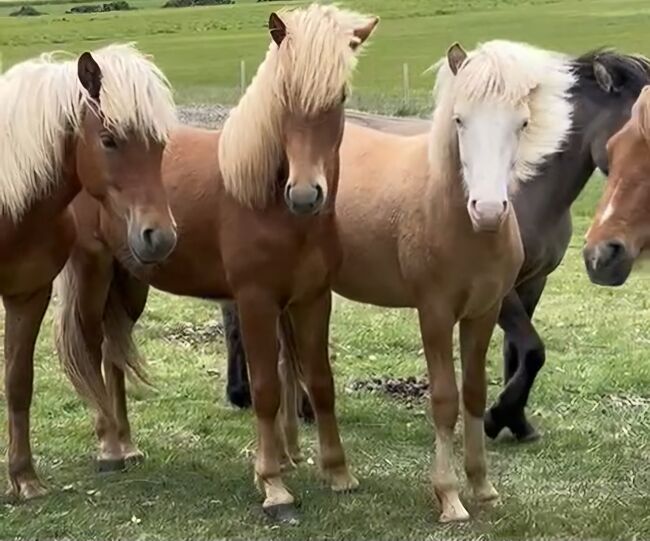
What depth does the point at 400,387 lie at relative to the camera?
6.04 meters

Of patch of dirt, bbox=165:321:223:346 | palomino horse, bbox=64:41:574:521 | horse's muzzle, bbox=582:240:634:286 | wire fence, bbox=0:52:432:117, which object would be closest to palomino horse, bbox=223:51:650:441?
palomino horse, bbox=64:41:574:521

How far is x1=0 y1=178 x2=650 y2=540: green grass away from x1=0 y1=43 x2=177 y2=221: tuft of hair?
53.1 inches

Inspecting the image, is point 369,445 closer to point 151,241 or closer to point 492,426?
point 492,426

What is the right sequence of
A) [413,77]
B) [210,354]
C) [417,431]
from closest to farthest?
1. [417,431]
2. [210,354]
3. [413,77]

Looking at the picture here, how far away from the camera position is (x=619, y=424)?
17.6ft

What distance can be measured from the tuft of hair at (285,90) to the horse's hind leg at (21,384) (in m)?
0.95

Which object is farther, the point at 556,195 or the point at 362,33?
the point at 556,195

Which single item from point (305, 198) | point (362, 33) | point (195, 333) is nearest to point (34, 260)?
point (305, 198)

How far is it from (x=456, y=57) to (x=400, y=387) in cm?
264

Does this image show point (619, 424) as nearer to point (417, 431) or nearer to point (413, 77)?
point (417, 431)

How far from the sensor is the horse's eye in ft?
12.5

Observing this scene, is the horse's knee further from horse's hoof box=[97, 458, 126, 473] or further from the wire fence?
the wire fence

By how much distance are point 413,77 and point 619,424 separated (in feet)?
61.4

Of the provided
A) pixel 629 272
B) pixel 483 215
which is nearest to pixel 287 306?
pixel 483 215
